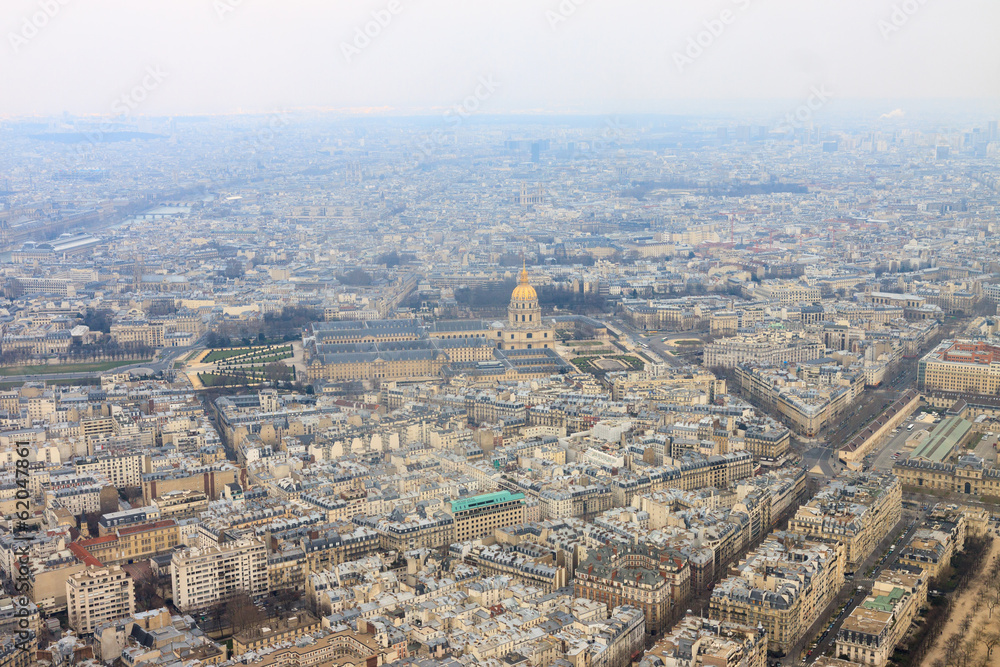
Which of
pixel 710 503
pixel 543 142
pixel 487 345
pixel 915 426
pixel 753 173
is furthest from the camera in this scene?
pixel 543 142

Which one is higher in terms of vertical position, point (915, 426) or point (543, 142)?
point (543, 142)

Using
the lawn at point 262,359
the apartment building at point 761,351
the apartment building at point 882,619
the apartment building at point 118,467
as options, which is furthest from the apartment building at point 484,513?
the lawn at point 262,359

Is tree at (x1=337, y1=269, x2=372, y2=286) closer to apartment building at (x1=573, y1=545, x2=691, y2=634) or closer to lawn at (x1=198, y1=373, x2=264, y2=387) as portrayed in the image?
lawn at (x1=198, y1=373, x2=264, y2=387)

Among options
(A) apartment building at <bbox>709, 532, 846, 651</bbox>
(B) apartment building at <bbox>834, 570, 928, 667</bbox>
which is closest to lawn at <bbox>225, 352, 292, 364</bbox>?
(A) apartment building at <bbox>709, 532, 846, 651</bbox>

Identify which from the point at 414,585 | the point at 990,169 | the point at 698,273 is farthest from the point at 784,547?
the point at 990,169

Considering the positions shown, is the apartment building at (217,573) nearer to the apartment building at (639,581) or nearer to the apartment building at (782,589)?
the apartment building at (639,581)

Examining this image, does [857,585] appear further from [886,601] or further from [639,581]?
[639,581]

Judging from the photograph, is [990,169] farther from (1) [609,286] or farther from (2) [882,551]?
(2) [882,551]
